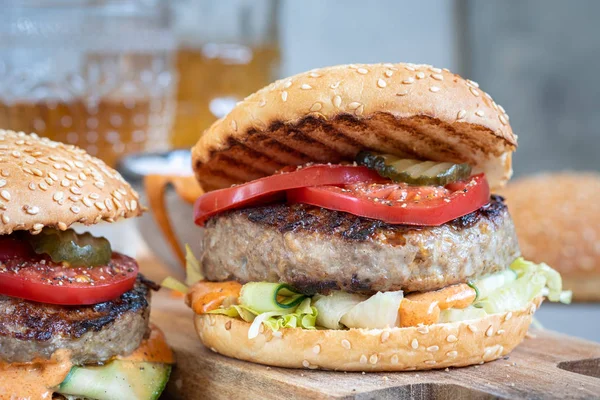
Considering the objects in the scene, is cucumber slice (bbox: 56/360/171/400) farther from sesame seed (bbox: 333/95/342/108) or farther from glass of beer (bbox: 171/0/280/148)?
glass of beer (bbox: 171/0/280/148)

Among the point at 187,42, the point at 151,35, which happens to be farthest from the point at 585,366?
the point at 187,42

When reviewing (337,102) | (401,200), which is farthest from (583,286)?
(337,102)

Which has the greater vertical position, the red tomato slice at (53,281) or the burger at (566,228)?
the red tomato slice at (53,281)

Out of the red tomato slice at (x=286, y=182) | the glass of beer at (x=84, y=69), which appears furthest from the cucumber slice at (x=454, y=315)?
the glass of beer at (x=84, y=69)

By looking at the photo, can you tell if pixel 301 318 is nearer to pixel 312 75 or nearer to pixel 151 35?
pixel 312 75

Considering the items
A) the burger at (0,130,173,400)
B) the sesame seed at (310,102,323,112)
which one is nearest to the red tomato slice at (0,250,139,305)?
the burger at (0,130,173,400)

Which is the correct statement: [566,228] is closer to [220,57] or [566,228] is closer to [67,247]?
[220,57]

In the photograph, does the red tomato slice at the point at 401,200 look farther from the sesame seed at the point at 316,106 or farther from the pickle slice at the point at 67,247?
the pickle slice at the point at 67,247
